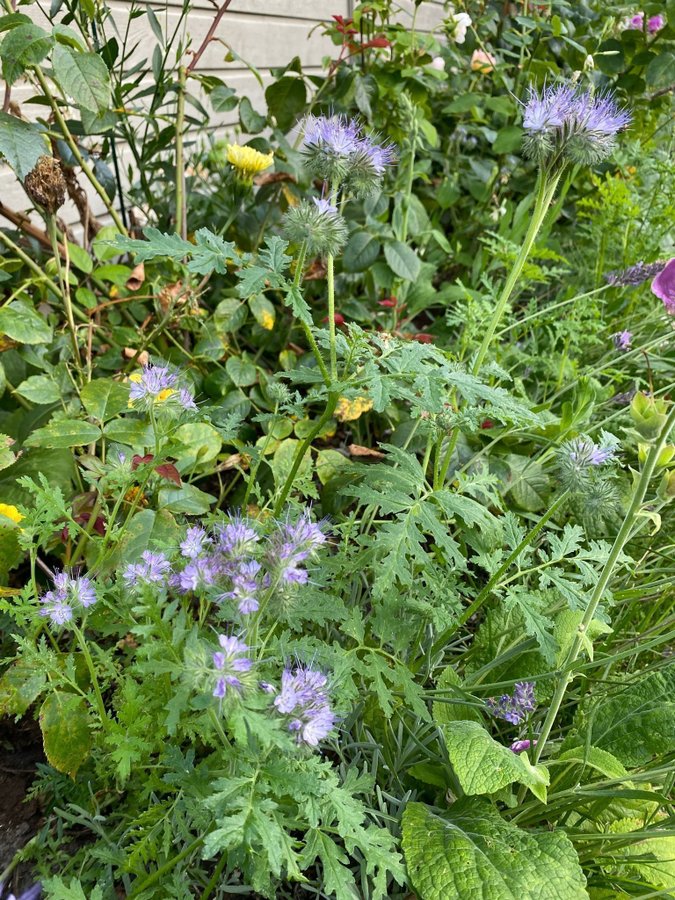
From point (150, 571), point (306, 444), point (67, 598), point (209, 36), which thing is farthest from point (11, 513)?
point (209, 36)

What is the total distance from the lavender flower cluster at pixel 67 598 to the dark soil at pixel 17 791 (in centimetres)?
38

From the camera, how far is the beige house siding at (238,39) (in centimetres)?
241

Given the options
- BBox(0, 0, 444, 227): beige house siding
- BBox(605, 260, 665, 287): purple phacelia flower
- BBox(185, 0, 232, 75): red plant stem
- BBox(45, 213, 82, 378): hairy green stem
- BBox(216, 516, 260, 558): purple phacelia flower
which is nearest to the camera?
BBox(216, 516, 260, 558): purple phacelia flower

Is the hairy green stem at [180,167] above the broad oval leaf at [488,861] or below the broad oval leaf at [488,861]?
above

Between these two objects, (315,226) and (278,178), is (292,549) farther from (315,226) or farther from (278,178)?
(278,178)

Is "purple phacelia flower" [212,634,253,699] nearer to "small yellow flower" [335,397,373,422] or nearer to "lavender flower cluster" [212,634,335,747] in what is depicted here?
"lavender flower cluster" [212,634,335,747]

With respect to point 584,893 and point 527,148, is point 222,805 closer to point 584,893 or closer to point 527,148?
point 584,893

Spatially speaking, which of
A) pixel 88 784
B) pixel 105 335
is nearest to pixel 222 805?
pixel 88 784

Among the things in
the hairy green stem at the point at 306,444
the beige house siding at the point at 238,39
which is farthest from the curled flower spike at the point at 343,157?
the beige house siding at the point at 238,39

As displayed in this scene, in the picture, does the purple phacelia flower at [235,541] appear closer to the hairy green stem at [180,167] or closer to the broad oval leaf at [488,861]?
the broad oval leaf at [488,861]

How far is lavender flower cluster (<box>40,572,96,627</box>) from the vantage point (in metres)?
0.96

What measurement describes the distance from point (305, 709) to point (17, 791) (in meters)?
0.81

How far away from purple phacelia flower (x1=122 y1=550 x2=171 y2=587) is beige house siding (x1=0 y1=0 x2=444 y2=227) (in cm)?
173

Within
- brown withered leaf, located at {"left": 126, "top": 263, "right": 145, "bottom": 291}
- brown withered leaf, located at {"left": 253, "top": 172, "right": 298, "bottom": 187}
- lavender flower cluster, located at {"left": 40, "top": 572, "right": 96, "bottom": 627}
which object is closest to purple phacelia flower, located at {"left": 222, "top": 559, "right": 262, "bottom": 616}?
lavender flower cluster, located at {"left": 40, "top": 572, "right": 96, "bottom": 627}
